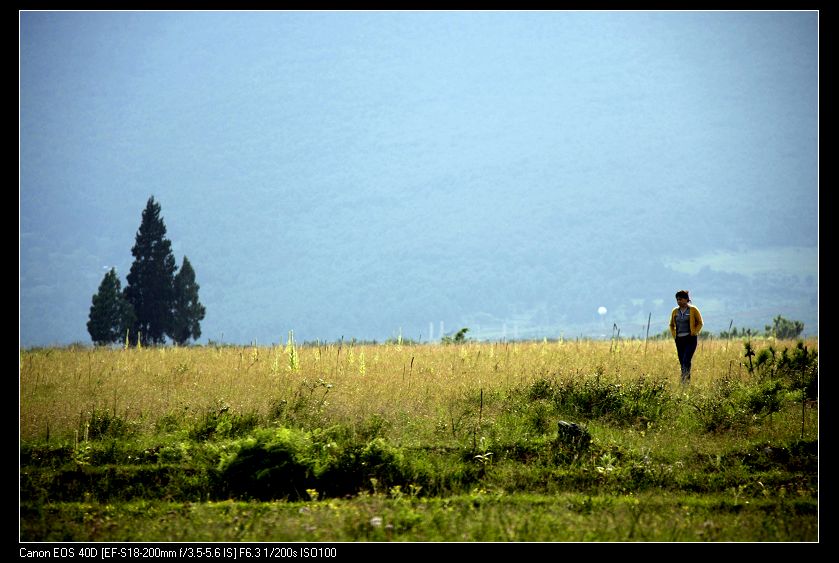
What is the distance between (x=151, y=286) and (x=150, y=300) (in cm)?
114

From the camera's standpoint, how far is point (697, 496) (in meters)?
11.9

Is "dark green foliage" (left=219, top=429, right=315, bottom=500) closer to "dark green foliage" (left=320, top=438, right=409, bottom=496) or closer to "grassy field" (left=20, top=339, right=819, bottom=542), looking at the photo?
"grassy field" (left=20, top=339, right=819, bottom=542)

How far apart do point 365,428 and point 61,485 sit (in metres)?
5.25

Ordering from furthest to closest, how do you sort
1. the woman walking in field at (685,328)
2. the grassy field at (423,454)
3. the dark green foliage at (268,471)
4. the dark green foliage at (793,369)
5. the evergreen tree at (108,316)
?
the evergreen tree at (108,316) → the woman walking in field at (685,328) → the dark green foliage at (793,369) → the dark green foliage at (268,471) → the grassy field at (423,454)

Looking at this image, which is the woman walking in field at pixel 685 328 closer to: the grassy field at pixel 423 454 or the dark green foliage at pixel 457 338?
the grassy field at pixel 423 454

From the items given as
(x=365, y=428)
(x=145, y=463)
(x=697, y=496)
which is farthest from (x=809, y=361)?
(x=145, y=463)

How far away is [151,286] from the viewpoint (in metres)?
61.0

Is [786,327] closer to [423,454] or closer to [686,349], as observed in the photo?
[686,349]

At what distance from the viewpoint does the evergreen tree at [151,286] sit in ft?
199

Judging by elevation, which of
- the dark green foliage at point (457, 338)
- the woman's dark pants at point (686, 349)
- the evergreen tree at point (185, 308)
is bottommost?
the woman's dark pants at point (686, 349)

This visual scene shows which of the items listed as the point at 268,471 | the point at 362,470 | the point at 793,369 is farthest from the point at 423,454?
the point at 793,369

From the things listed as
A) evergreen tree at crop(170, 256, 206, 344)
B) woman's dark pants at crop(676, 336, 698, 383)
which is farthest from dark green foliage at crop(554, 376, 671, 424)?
evergreen tree at crop(170, 256, 206, 344)

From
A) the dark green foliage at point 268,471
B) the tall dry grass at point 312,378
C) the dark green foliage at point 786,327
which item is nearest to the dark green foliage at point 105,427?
the tall dry grass at point 312,378
